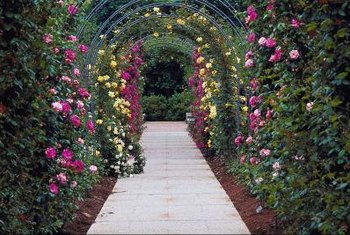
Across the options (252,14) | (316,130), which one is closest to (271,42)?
(252,14)

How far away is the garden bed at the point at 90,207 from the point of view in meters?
6.92

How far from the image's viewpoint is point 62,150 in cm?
655

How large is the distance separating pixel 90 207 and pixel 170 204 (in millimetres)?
903

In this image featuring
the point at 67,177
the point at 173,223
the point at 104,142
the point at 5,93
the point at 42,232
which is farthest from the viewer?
the point at 104,142

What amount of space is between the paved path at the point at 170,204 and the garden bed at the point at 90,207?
0.32ft

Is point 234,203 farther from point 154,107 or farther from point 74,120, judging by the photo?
point 154,107

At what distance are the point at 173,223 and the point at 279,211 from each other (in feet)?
5.48

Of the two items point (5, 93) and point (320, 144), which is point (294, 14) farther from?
point (5, 93)

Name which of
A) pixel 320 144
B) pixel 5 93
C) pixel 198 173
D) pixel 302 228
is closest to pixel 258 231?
pixel 302 228

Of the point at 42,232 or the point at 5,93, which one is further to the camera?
the point at 42,232

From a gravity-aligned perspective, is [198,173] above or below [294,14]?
below

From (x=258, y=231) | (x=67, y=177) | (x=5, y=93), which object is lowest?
(x=258, y=231)

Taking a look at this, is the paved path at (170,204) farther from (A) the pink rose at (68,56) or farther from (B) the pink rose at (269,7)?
(B) the pink rose at (269,7)

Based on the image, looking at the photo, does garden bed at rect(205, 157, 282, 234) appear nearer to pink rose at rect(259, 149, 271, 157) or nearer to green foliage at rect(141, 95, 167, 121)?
pink rose at rect(259, 149, 271, 157)
